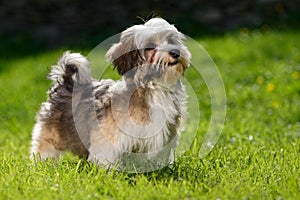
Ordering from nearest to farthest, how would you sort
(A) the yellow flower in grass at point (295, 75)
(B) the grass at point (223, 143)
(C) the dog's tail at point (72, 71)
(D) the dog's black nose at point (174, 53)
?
(B) the grass at point (223, 143)
(D) the dog's black nose at point (174, 53)
(C) the dog's tail at point (72, 71)
(A) the yellow flower in grass at point (295, 75)

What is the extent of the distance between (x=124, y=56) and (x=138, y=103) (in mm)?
378

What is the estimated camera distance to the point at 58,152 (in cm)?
539

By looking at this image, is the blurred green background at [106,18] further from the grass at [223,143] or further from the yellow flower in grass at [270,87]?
the yellow flower in grass at [270,87]

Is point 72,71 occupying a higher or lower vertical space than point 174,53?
lower

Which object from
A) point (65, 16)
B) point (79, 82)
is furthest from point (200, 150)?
point (65, 16)

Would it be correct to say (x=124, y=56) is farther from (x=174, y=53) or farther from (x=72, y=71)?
(x=72, y=71)

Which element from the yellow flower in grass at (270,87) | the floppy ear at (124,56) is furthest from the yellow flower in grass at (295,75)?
the floppy ear at (124,56)

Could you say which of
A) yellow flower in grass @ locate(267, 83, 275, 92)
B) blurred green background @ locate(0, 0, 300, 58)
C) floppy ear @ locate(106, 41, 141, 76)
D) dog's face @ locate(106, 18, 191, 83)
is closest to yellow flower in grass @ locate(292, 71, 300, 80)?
yellow flower in grass @ locate(267, 83, 275, 92)

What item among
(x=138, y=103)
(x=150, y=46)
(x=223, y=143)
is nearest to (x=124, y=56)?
(x=150, y=46)

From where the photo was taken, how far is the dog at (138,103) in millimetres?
4531

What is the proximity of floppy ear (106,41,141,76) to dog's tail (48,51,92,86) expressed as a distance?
50 centimetres

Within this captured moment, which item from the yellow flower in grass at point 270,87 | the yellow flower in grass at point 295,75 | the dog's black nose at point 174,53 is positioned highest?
the dog's black nose at point 174,53

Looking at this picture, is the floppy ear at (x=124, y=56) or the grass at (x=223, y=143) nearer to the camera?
the grass at (x=223, y=143)

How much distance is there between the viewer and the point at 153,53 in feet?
14.9
